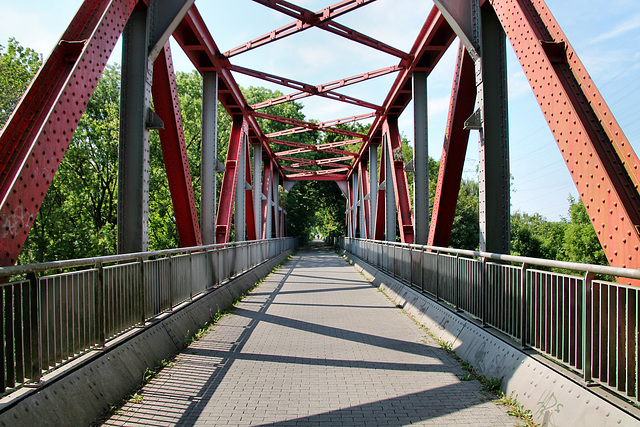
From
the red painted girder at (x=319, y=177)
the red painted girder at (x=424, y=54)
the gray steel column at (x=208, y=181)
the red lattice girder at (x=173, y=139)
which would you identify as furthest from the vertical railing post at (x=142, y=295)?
the red painted girder at (x=319, y=177)

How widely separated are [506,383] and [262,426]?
2.39m

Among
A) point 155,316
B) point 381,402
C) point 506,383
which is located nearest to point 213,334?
point 155,316

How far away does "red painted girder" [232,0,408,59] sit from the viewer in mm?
10624

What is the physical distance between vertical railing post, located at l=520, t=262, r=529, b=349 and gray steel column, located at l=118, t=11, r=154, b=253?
499cm

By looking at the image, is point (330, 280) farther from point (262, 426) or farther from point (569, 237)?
point (569, 237)

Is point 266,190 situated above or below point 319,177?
below

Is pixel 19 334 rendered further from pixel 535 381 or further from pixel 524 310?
pixel 524 310

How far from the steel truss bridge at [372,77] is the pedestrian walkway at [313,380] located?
1.77 m

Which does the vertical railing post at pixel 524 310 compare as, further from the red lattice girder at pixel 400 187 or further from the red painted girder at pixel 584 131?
the red lattice girder at pixel 400 187

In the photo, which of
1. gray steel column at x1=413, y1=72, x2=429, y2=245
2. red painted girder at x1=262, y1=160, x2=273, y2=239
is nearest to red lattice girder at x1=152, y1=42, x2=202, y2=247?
gray steel column at x1=413, y1=72, x2=429, y2=245

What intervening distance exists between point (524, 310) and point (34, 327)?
4283 millimetres

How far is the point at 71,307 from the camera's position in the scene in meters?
3.91

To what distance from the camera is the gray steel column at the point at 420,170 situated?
477 inches

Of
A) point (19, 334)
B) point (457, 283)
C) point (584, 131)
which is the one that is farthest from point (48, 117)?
point (457, 283)
